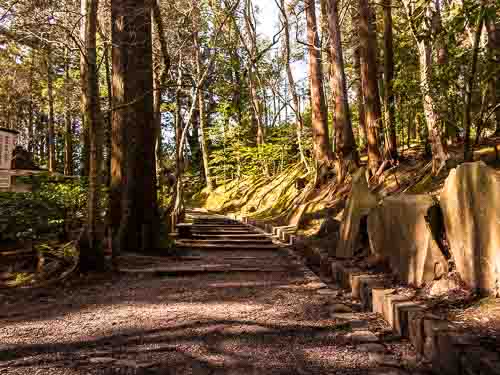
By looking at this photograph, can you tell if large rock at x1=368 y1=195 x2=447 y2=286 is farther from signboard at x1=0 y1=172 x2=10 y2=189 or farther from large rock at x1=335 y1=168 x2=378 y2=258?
→ signboard at x1=0 y1=172 x2=10 y2=189

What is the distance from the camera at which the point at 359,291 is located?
4.10m

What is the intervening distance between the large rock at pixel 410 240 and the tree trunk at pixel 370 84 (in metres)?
5.32

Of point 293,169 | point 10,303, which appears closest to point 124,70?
point 10,303

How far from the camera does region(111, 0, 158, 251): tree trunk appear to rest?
6.97 metres

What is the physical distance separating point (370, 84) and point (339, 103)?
134cm

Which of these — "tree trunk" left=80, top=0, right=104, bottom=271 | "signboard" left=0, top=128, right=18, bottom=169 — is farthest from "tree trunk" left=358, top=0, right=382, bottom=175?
"signboard" left=0, top=128, right=18, bottom=169

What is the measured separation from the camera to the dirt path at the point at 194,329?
2.49m

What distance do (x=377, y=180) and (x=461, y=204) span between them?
20.4ft

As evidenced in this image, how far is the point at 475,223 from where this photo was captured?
280 cm

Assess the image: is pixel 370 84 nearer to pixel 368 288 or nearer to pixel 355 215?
pixel 355 215

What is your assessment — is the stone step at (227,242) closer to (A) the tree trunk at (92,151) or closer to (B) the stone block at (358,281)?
(A) the tree trunk at (92,151)

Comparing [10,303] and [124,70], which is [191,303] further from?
[124,70]

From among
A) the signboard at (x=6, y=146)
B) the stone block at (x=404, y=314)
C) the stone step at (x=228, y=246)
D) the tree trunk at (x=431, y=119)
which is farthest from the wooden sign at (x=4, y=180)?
the stone block at (x=404, y=314)

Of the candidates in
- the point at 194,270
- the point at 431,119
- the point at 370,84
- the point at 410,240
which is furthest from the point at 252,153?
the point at 410,240
